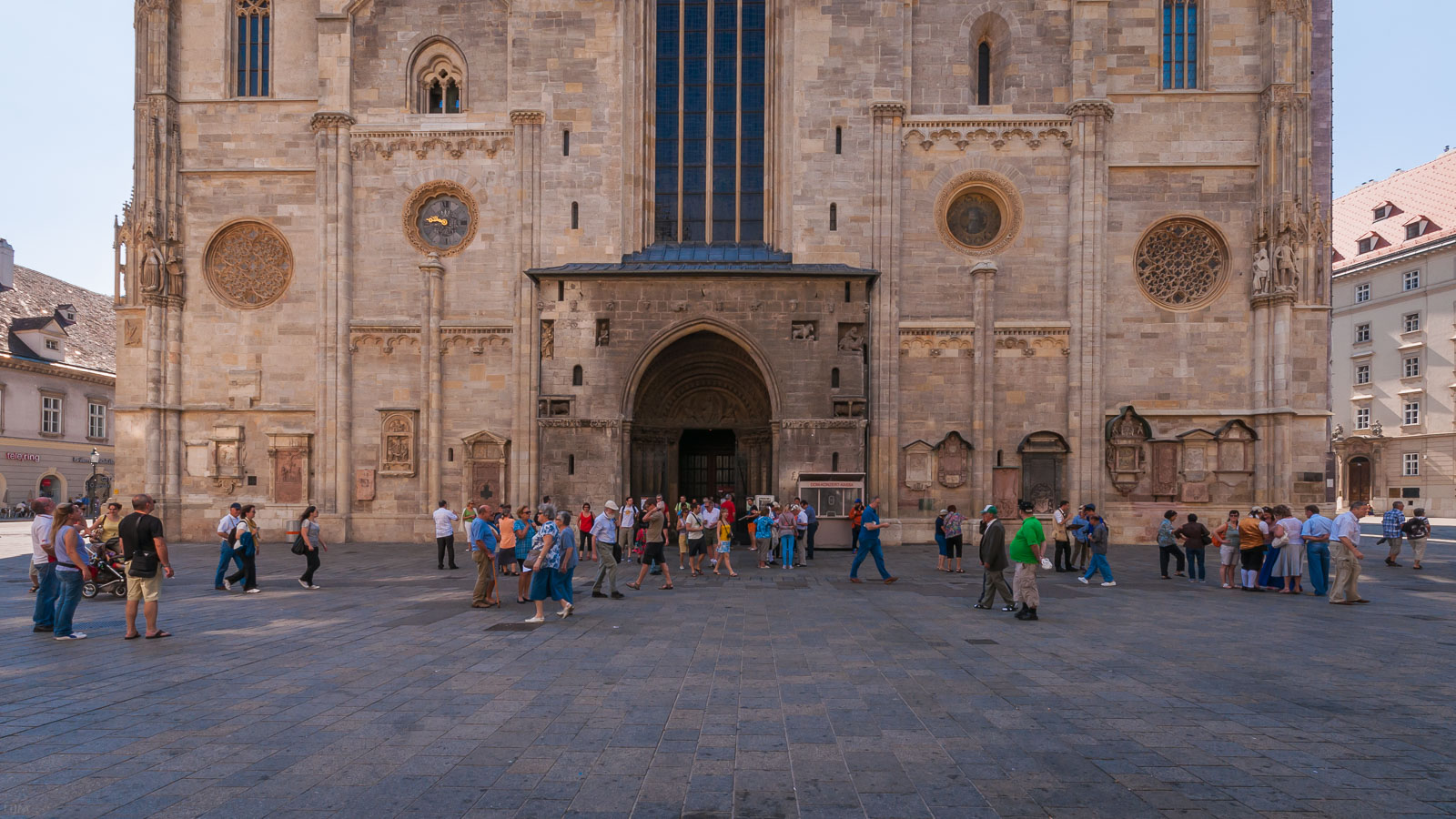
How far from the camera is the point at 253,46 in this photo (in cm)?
2525

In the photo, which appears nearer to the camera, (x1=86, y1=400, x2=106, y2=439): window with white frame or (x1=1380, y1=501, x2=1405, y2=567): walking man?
(x1=1380, y1=501, x2=1405, y2=567): walking man

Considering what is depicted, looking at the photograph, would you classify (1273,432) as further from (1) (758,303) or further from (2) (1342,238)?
(2) (1342,238)

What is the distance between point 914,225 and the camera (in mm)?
23938

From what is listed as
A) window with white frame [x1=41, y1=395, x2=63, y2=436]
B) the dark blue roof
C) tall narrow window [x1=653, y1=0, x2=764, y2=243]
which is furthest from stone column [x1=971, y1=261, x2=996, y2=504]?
window with white frame [x1=41, y1=395, x2=63, y2=436]

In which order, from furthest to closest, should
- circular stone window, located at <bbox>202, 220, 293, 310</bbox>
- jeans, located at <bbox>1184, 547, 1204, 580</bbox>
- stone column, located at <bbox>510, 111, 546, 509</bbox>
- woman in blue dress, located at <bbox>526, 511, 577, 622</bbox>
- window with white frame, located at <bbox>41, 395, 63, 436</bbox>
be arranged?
window with white frame, located at <bbox>41, 395, 63, 436</bbox>
circular stone window, located at <bbox>202, 220, 293, 310</bbox>
stone column, located at <bbox>510, 111, 546, 509</bbox>
jeans, located at <bbox>1184, 547, 1204, 580</bbox>
woman in blue dress, located at <bbox>526, 511, 577, 622</bbox>

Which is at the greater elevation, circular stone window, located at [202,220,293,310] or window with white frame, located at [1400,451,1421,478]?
circular stone window, located at [202,220,293,310]

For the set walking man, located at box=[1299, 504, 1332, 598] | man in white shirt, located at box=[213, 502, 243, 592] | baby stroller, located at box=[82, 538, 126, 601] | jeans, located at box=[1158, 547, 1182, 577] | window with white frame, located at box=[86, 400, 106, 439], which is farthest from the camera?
window with white frame, located at box=[86, 400, 106, 439]

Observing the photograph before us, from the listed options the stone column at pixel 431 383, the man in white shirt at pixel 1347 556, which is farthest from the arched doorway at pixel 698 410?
the man in white shirt at pixel 1347 556

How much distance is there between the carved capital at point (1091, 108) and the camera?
23312 millimetres

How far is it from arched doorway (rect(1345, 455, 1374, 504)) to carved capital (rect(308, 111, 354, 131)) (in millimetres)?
58412

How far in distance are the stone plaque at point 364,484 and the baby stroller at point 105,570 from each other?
35.4ft

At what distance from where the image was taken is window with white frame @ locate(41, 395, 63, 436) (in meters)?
40.4

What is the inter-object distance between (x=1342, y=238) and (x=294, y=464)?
208 ft

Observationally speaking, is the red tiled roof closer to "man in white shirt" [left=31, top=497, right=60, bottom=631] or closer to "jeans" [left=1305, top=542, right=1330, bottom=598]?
"jeans" [left=1305, top=542, right=1330, bottom=598]
